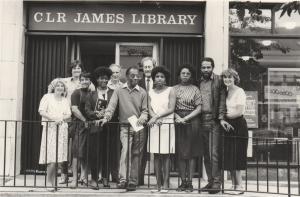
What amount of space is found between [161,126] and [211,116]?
2.78 ft

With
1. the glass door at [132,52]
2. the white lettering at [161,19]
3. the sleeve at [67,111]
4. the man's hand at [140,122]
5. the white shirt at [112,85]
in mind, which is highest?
the white lettering at [161,19]

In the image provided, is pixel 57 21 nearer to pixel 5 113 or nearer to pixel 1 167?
pixel 5 113

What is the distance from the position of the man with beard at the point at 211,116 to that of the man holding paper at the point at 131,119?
0.98 m

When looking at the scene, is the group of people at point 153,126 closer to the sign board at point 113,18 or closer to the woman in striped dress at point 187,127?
the woman in striped dress at point 187,127

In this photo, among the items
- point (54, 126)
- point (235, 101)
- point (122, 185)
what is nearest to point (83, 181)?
point (122, 185)

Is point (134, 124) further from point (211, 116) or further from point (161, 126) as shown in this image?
point (211, 116)

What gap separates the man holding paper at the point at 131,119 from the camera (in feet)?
24.1

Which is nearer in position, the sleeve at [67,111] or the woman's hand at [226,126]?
the woman's hand at [226,126]

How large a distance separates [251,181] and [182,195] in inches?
107

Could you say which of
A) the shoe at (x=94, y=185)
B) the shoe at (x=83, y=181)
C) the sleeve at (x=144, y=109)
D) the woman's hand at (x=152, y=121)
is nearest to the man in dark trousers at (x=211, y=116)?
the woman's hand at (x=152, y=121)

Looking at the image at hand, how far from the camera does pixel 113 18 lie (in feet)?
32.7

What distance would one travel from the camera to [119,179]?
7449mm

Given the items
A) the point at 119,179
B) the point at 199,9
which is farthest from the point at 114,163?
the point at 199,9

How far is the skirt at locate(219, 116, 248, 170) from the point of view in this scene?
739 centimetres
